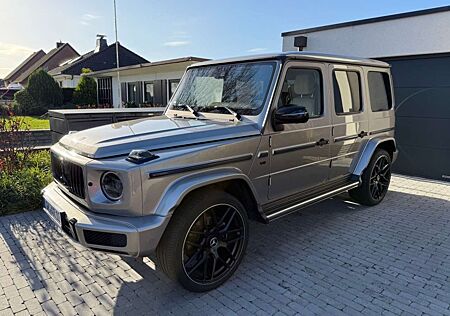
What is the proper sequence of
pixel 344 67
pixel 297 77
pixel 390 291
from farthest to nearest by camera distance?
pixel 344 67
pixel 297 77
pixel 390 291

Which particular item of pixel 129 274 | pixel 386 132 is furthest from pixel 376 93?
pixel 129 274

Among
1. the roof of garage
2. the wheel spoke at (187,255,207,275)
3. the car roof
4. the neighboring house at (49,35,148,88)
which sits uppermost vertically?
the neighboring house at (49,35,148,88)

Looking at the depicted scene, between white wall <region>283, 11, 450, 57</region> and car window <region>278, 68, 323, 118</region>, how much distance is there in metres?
3.96

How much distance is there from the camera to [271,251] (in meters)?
3.69

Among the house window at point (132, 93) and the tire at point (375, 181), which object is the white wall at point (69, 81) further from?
the tire at point (375, 181)

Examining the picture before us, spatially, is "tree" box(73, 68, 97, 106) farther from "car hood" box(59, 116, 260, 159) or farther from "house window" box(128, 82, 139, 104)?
"car hood" box(59, 116, 260, 159)

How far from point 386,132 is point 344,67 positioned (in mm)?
1545

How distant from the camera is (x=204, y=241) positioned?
2893mm

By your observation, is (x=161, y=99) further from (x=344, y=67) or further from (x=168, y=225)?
(x=168, y=225)

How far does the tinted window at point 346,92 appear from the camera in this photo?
4070 millimetres

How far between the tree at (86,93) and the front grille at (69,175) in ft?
69.9

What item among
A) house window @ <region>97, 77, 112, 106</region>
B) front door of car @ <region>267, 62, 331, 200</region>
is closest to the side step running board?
front door of car @ <region>267, 62, 331, 200</region>

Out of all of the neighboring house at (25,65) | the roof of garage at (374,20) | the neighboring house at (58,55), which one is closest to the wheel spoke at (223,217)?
the roof of garage at (374,20)

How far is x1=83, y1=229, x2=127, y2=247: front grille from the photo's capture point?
2349 mm
